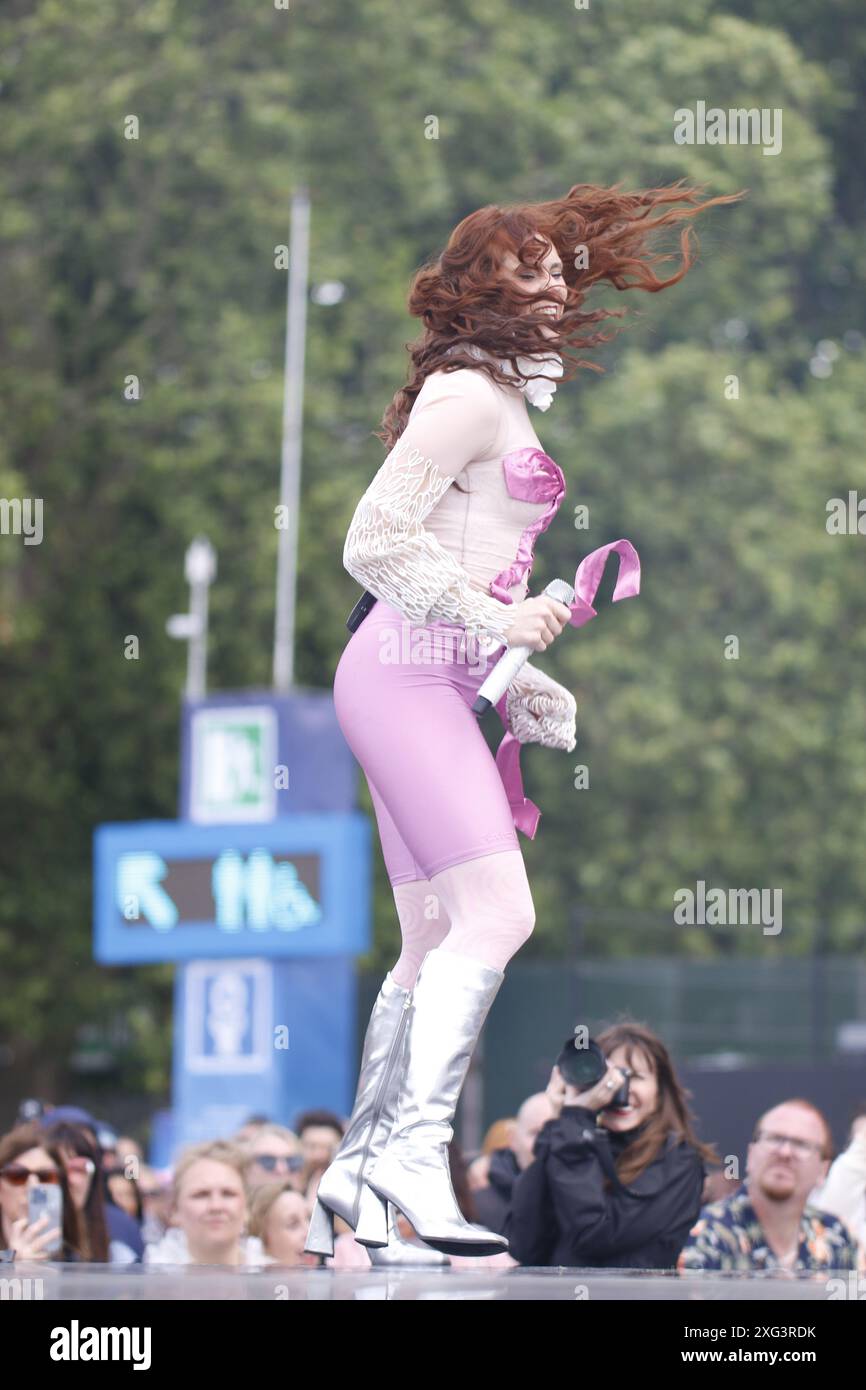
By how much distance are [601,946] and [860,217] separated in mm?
10511

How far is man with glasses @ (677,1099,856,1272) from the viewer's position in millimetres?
4922

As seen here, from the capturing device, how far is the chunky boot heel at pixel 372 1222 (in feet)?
13.2

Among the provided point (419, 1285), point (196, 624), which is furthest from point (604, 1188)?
point (196, 624)

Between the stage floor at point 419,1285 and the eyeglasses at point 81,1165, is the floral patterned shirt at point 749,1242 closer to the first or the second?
the stage floor at point 419,1285

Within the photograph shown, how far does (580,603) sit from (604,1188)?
1.29m

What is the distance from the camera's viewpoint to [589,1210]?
4.49 m

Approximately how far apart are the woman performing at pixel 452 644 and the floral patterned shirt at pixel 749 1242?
3.50ft

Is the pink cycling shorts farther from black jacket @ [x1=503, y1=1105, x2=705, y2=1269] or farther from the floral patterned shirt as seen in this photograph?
the floral patterned shirt

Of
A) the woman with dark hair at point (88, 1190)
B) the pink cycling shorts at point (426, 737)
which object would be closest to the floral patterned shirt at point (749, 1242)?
the pink cycling shorts at point (426, 737)

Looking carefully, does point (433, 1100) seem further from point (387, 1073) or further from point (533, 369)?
point (533, 369)

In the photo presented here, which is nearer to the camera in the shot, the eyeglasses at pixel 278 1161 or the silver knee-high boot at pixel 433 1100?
the silver knee-high boot at pixel 433 1100

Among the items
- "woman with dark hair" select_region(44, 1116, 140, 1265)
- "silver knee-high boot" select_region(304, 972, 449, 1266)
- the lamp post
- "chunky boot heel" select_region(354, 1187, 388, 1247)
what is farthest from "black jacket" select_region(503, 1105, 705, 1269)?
the lamp post

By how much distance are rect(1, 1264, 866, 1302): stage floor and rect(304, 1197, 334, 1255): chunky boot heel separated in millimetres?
169

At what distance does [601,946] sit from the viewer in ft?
72.0
